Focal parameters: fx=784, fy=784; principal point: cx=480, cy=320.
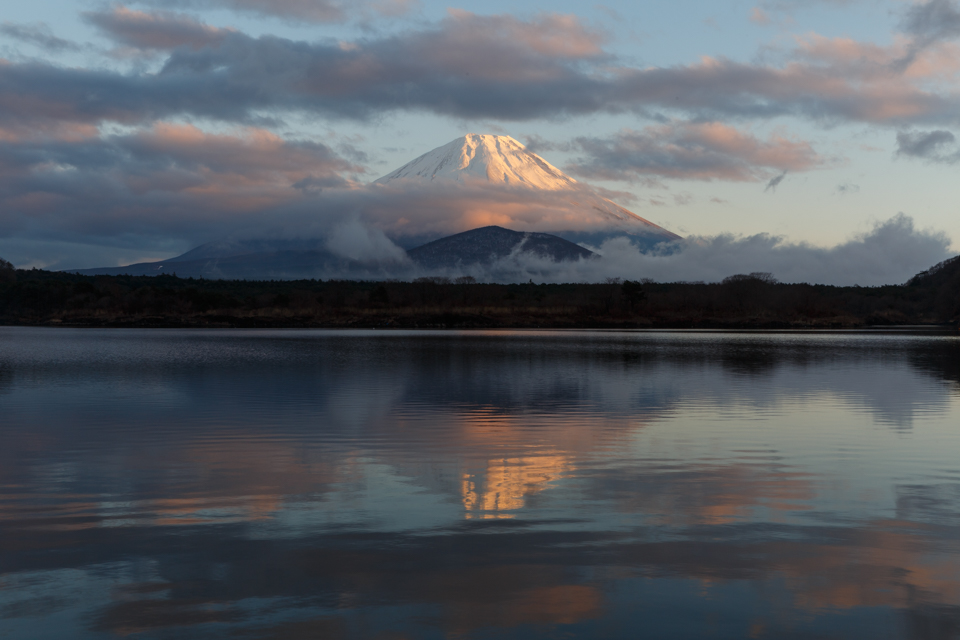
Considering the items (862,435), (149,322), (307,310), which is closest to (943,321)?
(307,310)

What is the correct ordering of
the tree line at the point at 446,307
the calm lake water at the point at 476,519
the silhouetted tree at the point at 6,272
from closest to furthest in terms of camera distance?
the calm lake water at the point at 476,519
the tree line at the point at 446,307
the silhouetted tree at the point at 6,272

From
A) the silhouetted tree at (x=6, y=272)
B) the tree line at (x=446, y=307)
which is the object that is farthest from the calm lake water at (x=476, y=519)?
the silhouetted tree at (x=6, y=272)

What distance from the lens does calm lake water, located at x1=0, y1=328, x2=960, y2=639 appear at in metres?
6.98

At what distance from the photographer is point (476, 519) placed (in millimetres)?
10039

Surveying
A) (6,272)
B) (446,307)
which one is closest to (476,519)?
(446,307)

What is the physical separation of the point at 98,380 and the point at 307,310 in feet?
318

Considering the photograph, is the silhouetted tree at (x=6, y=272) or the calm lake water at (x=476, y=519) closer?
the calm lake water at (x=476, y=519)

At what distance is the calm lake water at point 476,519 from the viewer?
6.98 m

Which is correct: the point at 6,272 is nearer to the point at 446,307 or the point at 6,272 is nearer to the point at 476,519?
the point at 446,307

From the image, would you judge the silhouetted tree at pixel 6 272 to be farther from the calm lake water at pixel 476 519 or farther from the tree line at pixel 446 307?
the calm lake water at pixel 476 519

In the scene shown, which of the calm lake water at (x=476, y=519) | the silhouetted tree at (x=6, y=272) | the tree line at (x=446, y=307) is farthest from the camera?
the silhouetted tree at (x=6, y=272)

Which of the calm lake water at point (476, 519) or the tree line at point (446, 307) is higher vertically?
the tree line at point (446, 307)

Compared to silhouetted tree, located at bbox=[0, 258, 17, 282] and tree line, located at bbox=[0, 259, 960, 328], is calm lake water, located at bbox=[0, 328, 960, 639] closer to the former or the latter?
tree line, located at bbox=[0, 259, 960, 328]

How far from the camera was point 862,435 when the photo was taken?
58.1ft
